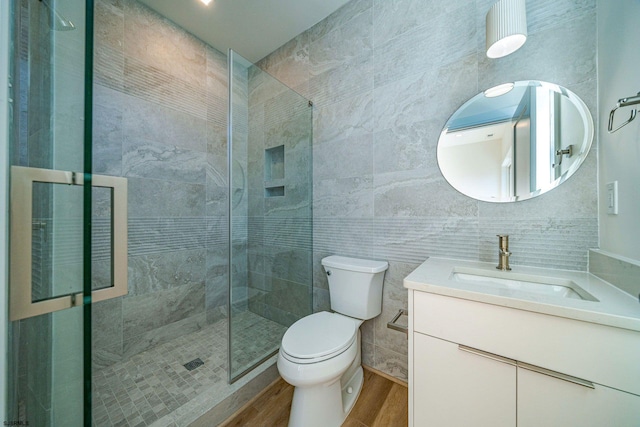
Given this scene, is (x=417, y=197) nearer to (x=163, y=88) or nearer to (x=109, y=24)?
(x=163, y=88)

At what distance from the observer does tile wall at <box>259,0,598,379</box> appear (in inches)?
39.1

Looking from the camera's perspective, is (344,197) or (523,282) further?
A: (344,197)

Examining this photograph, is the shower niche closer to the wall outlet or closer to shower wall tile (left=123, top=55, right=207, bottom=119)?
shower wall tile (left=123, top=55, right=207, bottom=119)

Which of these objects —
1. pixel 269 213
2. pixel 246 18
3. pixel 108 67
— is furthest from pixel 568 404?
pixel 108 67

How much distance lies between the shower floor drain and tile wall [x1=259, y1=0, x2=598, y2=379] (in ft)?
2.92

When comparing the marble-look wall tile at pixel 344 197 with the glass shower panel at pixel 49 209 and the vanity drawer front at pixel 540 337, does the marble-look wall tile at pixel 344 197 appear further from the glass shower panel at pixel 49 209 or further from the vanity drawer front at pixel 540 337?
the glass shower panel at pixel 49 209

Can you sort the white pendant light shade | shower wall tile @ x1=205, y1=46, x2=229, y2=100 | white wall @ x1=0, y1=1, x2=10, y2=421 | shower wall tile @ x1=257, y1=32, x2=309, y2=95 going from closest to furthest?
white wall @ x1=0, y1=1, x2=10, y2=421 < the white pendant light shade < shower wall tile @ x1=257, y1=32, x2=309, y2=95 < shower wall tile @ x1=205, y1=46, x2=229, y2=100

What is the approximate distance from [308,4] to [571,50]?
5.09 feet

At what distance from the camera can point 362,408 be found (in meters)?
1.25

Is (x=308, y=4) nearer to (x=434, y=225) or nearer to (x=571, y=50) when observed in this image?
(x=571, y=50)

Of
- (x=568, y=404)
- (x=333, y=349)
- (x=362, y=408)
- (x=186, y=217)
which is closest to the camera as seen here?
(x=568, y=404)

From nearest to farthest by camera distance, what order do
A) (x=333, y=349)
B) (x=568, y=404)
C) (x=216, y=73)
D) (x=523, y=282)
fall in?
(x=568, y=404) → (x=523, y=282) → (x=333, y=349) → (x=216, y=73)

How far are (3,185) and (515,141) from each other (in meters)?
1.79

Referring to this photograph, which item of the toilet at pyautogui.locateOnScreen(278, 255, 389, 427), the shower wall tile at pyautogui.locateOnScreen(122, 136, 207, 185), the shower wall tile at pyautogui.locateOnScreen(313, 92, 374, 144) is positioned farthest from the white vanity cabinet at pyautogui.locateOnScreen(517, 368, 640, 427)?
the shower wall tile at pyautogui.locateOnScreen(122, 136, 207, 185)
